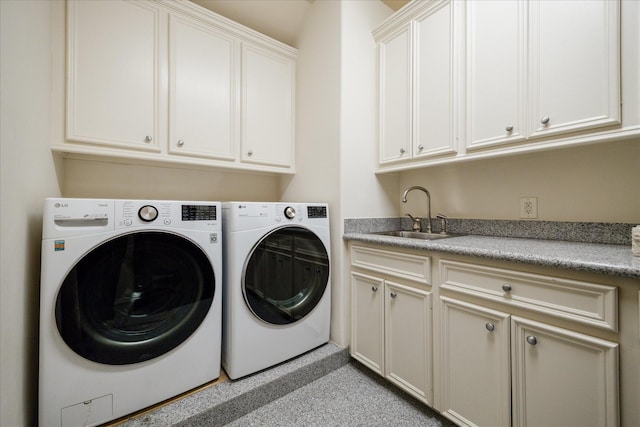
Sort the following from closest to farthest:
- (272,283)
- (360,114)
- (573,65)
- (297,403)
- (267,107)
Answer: (573,65)
(297,403)
(272,283)
(360,114)
(267,107)

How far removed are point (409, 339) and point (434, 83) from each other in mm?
1439

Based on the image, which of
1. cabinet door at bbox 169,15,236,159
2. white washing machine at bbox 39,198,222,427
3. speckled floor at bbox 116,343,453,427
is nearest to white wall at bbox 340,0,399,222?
cabinet door at bbox 169,15,236,159

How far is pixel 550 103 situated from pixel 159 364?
2.11m

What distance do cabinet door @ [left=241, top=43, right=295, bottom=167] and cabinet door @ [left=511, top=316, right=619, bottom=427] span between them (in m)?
1.74

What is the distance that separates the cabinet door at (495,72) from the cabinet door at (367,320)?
967 mm

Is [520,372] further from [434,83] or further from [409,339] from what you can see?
[434,83]

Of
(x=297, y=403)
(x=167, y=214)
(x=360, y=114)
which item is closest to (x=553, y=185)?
(x=360, y=114)

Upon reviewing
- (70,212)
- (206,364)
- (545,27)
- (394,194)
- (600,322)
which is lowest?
(206,364)

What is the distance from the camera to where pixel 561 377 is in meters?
0.89

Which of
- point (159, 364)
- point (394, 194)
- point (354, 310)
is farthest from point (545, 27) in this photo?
point (159, 364)

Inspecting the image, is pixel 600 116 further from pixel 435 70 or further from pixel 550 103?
pixel 435 70

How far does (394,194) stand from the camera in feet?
6.72

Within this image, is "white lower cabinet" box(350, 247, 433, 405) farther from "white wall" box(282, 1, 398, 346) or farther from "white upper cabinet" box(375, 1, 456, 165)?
"white upper cabinet" box(375, 1, 456, 165)

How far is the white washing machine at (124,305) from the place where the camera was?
1.02 meters
